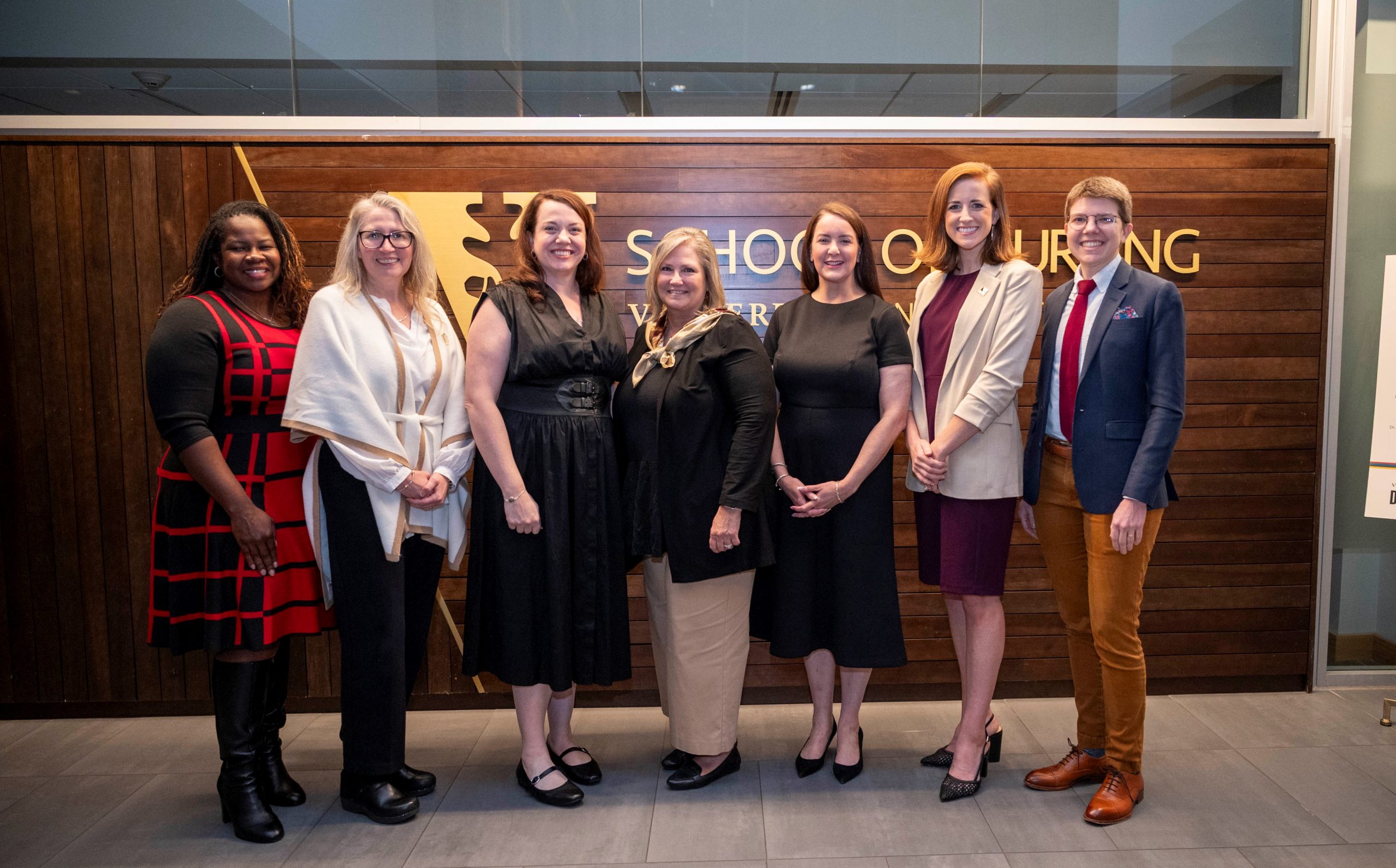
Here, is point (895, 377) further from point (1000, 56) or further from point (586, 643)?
point (1000, 56)

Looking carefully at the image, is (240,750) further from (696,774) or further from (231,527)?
(696,774)

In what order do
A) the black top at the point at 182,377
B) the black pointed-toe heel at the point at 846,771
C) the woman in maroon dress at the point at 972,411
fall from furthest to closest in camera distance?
the black pointed-toe heel at the point at 846,771, the woman in maroon dress at the point at 972,411, the black top at the point at 182,377

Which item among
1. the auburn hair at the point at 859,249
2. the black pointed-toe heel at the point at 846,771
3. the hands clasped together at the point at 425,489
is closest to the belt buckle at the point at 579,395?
the hands clasped together at the point at 425,489

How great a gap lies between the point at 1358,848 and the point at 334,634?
3.36 m

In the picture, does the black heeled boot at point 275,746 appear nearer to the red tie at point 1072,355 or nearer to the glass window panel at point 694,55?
the glass window panel at point 694,55

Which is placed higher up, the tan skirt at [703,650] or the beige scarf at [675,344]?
the beige scarf at [675,344]

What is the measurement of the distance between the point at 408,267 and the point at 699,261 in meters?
0.84

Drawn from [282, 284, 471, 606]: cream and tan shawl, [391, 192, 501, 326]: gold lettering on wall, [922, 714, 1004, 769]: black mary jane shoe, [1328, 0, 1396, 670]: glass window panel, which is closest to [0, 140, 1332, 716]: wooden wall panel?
[391, 192, 501, 326]: gold lettering on wall

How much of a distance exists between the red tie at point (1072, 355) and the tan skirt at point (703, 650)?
1.01 meters

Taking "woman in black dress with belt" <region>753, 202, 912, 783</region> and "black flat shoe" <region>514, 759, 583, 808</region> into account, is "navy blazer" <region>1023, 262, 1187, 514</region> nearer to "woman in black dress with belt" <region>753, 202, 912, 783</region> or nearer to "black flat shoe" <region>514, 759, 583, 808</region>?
"woman in black dress with belt" <region>753, 202, 912, 783</region>

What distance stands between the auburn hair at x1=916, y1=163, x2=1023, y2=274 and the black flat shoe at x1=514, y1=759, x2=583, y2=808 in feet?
6.22

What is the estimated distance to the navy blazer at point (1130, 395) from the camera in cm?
234

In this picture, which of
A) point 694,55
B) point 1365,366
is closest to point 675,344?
point 694,55

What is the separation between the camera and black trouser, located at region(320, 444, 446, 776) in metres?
2.39
